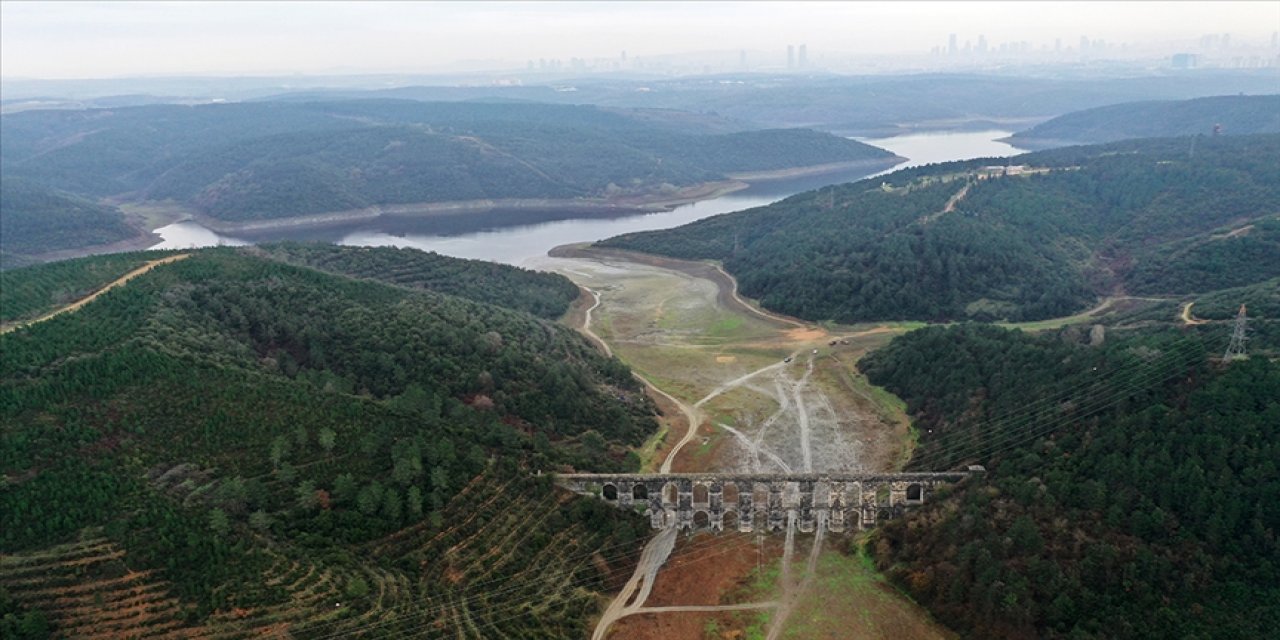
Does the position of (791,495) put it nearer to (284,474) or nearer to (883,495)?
(883,495)

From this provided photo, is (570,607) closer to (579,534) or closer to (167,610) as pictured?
(579,534)

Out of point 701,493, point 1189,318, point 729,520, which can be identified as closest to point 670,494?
point 701,493

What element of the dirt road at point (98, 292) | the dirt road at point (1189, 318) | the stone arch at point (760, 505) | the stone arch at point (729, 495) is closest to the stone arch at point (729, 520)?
the stone arch at point (729, 495)

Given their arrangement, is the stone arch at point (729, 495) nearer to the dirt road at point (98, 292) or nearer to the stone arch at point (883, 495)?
the stone arch at point (883, 495)

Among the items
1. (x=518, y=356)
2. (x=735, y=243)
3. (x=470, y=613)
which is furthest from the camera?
(x=735, y=243)

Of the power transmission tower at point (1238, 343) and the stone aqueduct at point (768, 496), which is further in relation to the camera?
the stone aqueduct at point (768, 496)

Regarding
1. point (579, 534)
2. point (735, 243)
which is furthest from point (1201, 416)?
point (735, 243)

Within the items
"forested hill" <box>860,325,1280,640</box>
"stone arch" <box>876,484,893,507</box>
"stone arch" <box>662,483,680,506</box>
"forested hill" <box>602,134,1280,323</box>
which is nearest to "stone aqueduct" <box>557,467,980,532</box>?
"stone arch" <box>662,483,680,506</box>
